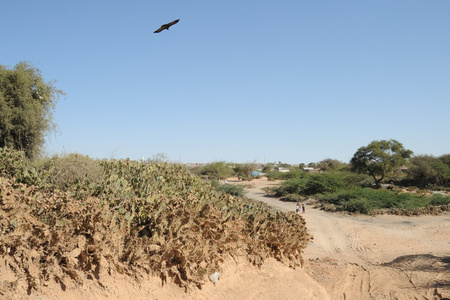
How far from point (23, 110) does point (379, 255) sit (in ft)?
50.0

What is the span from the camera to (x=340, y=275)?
35.3 ft

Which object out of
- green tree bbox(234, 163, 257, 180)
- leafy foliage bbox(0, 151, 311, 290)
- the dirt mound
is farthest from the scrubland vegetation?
the dirt mound

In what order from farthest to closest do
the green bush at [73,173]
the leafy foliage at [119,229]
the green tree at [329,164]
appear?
the green tree at [329,164]
the green bush at [73,173]
the leafy foliage at [119,229]

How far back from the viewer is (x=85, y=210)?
5.48 m

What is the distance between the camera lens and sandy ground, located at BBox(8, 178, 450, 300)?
5.65m

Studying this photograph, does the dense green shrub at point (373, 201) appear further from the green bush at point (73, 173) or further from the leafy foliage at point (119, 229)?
the green bush at point (73, 173)

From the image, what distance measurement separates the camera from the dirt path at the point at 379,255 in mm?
9719

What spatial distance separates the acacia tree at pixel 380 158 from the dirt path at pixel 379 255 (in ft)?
56.5

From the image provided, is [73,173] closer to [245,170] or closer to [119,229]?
[119,229]

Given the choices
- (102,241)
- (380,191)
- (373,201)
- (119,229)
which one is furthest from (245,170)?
(102,241)

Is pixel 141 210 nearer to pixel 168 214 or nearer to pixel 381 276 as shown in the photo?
pixel 168 214

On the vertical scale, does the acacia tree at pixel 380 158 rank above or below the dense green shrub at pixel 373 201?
above

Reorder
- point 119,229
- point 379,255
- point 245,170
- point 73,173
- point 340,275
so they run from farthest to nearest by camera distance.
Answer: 1. point 245,170
2. point 379,255
3. point 340,275
4. point 73,173
5. point 119,229

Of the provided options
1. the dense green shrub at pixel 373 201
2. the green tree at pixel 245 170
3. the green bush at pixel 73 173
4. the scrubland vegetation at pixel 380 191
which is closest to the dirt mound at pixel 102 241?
the green bush at pixel 73 173
